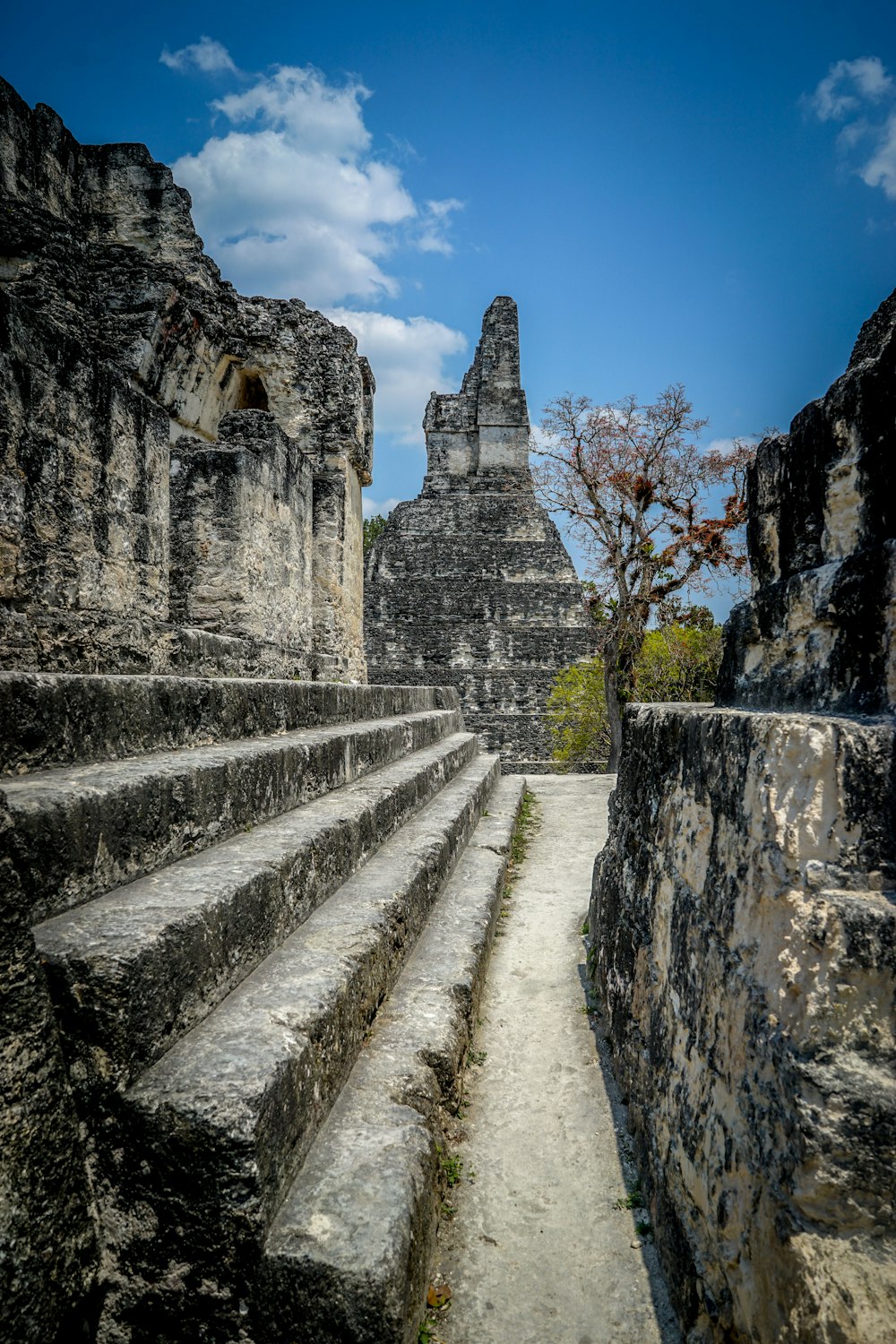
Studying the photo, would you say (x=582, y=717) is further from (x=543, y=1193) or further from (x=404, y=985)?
(x=543, y=1193)

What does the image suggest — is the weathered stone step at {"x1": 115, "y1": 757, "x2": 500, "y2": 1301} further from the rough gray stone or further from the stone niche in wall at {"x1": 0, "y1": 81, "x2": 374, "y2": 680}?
the stone niche in wall at {"x1": 0, "y1": 81, "x2": 374, "y2": 680}

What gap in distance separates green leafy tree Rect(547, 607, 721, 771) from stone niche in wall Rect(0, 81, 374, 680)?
555cm

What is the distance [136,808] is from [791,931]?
132 cm

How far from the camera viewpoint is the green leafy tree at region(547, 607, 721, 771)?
10.7 m

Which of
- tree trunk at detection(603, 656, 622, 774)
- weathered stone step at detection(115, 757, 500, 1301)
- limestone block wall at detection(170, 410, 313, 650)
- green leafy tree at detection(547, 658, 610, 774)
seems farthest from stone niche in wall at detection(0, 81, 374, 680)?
green leafy tree at detection(547, 658, 610, 774)

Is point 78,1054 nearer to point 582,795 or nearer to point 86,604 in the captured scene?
point 86,604

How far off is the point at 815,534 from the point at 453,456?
23730mm

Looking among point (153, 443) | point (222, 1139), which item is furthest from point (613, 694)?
point (222, 1139)

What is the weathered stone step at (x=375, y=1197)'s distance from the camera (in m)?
1.16

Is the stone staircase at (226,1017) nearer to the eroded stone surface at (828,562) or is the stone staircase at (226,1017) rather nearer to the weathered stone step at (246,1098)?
the weathered stone step at (246,1098)

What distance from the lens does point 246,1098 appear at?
1.21 metres

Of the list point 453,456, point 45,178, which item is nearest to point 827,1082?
point 45,178

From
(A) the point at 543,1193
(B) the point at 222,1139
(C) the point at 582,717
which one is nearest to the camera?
(B) the point at 222,1139

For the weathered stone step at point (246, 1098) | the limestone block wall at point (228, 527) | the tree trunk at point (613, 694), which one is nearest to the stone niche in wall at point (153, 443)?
the limestone block wall at point (228, 527)
